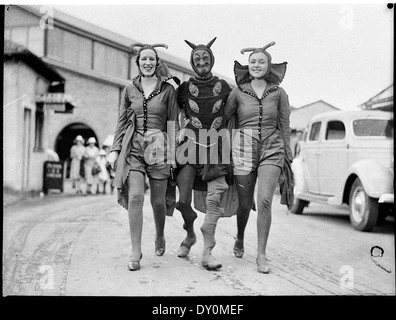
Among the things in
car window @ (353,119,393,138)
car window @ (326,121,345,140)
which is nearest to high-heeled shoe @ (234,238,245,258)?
car window @ (353,119,393,138)

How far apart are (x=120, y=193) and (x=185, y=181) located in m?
0.53

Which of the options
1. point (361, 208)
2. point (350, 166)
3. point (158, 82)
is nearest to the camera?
point (158, 82)

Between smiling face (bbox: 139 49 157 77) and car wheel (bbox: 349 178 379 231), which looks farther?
car wheel (bbox: 349 178 379 231)

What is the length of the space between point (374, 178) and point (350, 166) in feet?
1.66

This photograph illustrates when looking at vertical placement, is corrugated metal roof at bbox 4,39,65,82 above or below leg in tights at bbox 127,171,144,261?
above

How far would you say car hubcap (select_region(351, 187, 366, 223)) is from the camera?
575 centimetres

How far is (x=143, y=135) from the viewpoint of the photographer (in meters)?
3.86

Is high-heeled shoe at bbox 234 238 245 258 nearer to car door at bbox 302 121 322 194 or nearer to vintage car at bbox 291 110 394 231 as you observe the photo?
vintage car at bbox 291 110 394 231

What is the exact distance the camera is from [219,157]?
3906 millimetres

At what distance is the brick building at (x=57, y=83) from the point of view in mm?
3777

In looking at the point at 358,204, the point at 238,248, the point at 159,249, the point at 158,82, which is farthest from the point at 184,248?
the point at 358,204

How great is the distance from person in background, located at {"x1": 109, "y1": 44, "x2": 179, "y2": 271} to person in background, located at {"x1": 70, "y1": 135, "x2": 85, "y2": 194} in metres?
0.53

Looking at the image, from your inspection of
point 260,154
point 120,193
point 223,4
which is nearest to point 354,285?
point 260,154

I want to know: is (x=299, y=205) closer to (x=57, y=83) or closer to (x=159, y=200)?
(x=159, y=200)
